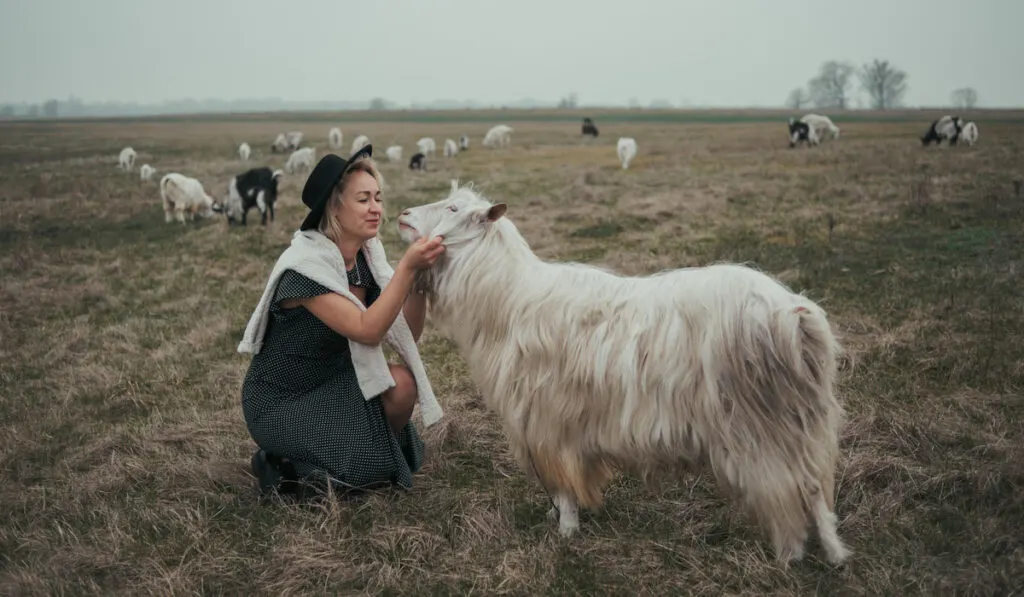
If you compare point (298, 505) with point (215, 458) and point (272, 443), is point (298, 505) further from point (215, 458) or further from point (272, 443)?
point (215, 458)

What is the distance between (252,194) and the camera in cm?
1477

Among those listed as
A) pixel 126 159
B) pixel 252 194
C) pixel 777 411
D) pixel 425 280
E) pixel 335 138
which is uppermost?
pixel 335 138

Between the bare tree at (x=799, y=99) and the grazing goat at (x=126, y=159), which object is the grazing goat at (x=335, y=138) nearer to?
the grazing goat at (x=126, y=159)

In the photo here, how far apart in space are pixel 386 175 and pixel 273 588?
2285 cm

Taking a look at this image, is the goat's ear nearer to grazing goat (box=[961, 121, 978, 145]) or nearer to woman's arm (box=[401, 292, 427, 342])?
woman's arm (box=[401, 292, 427, 342])

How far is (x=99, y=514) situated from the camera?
394 cm

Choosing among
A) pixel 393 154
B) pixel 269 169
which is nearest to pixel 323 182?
pixel 269 169

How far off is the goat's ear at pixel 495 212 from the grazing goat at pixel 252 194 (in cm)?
1254

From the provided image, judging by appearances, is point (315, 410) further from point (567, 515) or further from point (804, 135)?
point (804, 135)

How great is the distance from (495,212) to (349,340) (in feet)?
3.38

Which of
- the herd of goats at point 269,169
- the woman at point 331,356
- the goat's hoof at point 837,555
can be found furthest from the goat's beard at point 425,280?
the herd of goats at point 269,169

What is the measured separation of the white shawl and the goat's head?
0.43 m

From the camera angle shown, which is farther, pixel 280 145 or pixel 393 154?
pixel 280 145

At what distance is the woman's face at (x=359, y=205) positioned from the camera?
3.65 metres
